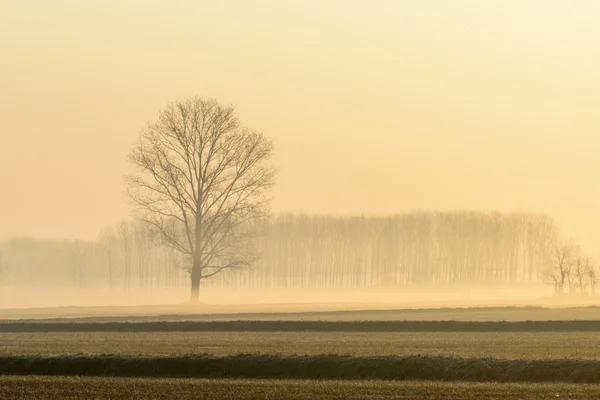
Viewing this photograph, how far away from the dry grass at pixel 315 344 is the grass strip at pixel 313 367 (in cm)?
239

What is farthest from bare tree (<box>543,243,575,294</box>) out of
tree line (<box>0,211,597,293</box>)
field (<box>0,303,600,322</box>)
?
field (<box>0,303,600,322</box>)

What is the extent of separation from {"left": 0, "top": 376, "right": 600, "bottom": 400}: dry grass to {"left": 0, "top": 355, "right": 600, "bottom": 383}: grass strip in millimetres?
1939

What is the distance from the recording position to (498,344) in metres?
41.4

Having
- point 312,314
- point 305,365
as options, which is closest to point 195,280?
point 312,314

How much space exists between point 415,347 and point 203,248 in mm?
45007

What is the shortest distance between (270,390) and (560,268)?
10247cm

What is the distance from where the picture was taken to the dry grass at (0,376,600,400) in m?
26.5

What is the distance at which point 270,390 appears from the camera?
2781 centimetres

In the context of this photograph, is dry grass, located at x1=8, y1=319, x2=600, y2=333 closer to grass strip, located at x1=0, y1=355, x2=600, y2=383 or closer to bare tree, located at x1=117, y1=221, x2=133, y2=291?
grass strip, located at x1=0, y1=355, x2=600, y2=383

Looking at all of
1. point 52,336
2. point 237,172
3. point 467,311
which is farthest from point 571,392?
point 237,172

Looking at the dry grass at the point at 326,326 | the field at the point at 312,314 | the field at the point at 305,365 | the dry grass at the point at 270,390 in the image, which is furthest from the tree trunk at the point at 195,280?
Result: the dry grass at the point at 270,390

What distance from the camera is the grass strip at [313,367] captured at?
1218 inches

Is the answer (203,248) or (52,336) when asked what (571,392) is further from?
(203,248)

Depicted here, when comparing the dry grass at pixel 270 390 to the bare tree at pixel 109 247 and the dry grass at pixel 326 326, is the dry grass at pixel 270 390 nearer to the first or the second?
the dry grass at pixel 326 326
